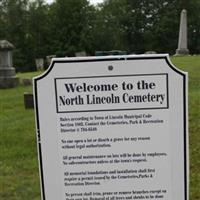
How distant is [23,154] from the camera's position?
7.23 meters

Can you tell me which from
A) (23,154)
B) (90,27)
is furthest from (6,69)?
(90,27)

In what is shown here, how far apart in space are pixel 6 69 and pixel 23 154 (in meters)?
11.4

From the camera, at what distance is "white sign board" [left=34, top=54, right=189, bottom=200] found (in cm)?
305

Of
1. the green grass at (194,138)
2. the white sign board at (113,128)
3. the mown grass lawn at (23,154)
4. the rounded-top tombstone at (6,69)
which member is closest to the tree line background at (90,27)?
the rounded-top tombstone at (6,69)

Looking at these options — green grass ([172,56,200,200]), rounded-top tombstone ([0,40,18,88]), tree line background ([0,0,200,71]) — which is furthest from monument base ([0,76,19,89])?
tree line background ([0,0,200,71])

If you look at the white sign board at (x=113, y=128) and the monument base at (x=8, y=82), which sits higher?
the white sign board at (x=113, y=128)

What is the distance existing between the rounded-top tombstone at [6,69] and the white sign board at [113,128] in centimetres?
1478

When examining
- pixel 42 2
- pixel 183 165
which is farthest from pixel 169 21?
pixel 183 165

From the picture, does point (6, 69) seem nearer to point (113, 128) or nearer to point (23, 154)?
point (23, 154)

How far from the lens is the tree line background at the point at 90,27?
177ft

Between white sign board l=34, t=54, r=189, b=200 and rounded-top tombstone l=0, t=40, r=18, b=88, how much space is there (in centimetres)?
1478

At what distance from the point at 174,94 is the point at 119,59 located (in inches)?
13.8

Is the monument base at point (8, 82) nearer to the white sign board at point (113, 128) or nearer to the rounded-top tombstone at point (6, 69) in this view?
the rounded-top tombstone at point (6, 69)

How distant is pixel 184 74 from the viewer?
305 centimetres
